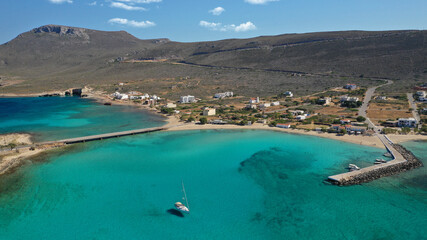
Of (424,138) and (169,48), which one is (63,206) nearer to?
(424,138)

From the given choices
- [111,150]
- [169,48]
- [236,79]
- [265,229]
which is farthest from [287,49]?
[265,229]

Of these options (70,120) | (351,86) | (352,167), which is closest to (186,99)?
(70,120)

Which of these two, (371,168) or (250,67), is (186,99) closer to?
(371,168)

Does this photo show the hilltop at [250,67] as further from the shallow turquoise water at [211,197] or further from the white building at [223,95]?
the shallow turquoise water at [211,197]

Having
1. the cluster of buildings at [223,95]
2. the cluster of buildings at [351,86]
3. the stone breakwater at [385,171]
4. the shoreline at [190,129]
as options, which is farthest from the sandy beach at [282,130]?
the cluster of buildings at [351,86]

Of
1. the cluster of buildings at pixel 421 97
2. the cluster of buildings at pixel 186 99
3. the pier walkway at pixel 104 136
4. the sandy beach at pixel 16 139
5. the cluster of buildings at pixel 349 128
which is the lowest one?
the sandy beach at pixel 16 139

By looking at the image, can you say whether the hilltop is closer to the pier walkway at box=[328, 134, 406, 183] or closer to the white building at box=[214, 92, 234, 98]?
the white building at box=[214, 92, 234, 98]
